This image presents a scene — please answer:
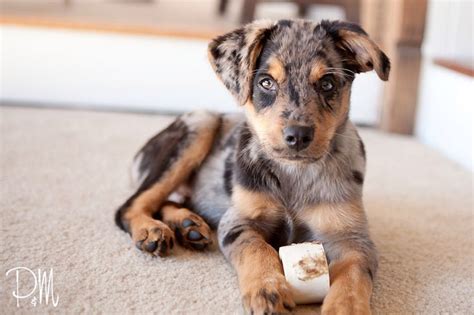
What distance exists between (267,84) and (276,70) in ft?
0.19

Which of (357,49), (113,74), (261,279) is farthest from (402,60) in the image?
(261,279)

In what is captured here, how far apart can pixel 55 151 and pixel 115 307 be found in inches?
64.9

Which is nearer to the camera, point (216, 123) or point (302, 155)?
point (302, 155)

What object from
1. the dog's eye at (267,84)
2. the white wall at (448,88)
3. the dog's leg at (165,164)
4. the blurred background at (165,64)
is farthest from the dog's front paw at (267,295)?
the blurred background at (165,64)

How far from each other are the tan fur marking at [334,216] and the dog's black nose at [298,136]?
0.26 meters

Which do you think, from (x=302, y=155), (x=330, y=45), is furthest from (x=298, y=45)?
(x=302, y=155)

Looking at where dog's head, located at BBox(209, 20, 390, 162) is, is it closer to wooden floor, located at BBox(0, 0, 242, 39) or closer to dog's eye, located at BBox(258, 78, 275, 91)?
dog's eye, located at BBox(258, 78, 275, 91)

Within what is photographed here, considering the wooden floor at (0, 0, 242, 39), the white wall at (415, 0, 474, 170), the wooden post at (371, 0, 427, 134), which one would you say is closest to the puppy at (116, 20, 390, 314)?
the white wall at (415, 0, 474, 170)

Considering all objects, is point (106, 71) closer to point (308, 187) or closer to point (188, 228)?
point (188, 228)

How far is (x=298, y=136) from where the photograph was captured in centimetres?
165

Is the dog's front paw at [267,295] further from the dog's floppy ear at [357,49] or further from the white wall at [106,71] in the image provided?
the white wall at [106,71]

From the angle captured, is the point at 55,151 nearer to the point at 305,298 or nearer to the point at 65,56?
the point at 65,56

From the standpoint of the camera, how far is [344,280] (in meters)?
1.59

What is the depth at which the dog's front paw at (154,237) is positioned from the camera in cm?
186
